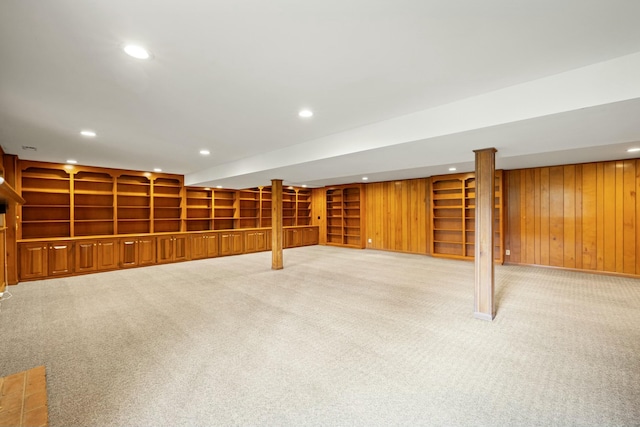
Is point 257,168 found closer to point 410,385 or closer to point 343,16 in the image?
point 343,16

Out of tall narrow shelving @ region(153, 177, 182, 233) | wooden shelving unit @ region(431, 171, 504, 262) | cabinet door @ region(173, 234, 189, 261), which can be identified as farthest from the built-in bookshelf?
wooden shelving unit @ region(431, 171, 504, 262)

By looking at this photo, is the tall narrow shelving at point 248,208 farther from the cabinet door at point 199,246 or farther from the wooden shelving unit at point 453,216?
the wooden shelving unit at point 453,216

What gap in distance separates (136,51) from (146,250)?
20.1ft

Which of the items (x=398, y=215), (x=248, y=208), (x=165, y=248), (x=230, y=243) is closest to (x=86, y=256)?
(x=165, y=248)

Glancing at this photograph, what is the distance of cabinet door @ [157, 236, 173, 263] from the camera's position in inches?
279

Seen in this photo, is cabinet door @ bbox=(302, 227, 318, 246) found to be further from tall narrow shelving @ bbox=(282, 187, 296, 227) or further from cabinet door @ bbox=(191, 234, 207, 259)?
cabinet door @ bbox=(191, 234, 207, 259)

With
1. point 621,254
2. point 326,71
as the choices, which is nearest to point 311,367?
point 326,71

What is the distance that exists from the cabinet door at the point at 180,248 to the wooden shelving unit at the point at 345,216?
17.3 feet

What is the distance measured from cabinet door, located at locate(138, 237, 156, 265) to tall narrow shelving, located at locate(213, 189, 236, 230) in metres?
2.16

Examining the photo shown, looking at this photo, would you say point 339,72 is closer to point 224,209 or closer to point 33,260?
point 33,260

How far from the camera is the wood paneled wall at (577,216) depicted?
541cm

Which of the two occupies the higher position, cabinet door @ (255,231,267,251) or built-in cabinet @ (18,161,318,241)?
built-in cabinet @ (18,161,318,241)

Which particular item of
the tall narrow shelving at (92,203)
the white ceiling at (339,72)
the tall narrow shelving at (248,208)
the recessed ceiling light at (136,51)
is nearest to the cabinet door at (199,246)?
the tall narrow shelving at (248,208)

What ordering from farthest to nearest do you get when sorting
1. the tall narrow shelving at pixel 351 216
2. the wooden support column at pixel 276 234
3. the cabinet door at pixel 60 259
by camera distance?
the tall narrow shelving at pixel 351 216
the wooden support column at pixel 276 234
the cabinet door at pixel 60 259
